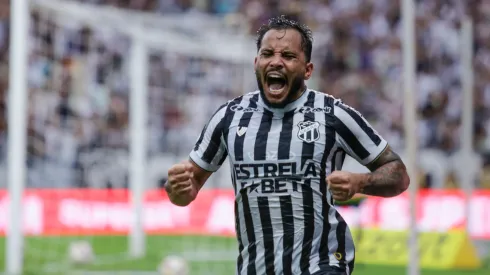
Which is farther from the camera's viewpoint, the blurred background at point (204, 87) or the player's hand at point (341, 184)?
the blurred background at point (204, 87)

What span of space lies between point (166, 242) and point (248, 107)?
1483 cm

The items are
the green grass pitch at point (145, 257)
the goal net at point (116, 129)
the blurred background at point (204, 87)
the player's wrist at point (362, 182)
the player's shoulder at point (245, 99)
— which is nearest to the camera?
the player's wrist at point (362, 182)

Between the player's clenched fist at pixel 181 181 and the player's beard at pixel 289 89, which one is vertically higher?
the player's beard at pixel 289 89

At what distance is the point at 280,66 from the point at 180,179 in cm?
71

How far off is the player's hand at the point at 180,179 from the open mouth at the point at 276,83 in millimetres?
551

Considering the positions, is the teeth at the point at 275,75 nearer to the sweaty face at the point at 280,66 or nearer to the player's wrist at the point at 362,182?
the sweaty face at the point at 280,66

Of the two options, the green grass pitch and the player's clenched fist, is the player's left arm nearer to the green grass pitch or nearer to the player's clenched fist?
the player's clenched fist

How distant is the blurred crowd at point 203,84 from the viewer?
770 inches

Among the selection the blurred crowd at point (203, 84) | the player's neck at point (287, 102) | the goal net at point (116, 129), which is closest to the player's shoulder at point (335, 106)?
the player's neck at point (287, 102)

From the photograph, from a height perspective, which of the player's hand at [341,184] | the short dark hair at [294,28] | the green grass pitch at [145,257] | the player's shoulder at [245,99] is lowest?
the green grass pitch at [145,257]

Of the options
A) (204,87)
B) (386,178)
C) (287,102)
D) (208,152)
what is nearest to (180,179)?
(208,152)

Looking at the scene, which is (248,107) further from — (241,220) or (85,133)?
(85,133)

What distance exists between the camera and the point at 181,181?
5.41 m

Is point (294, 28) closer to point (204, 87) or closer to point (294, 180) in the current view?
point (294, 180)
